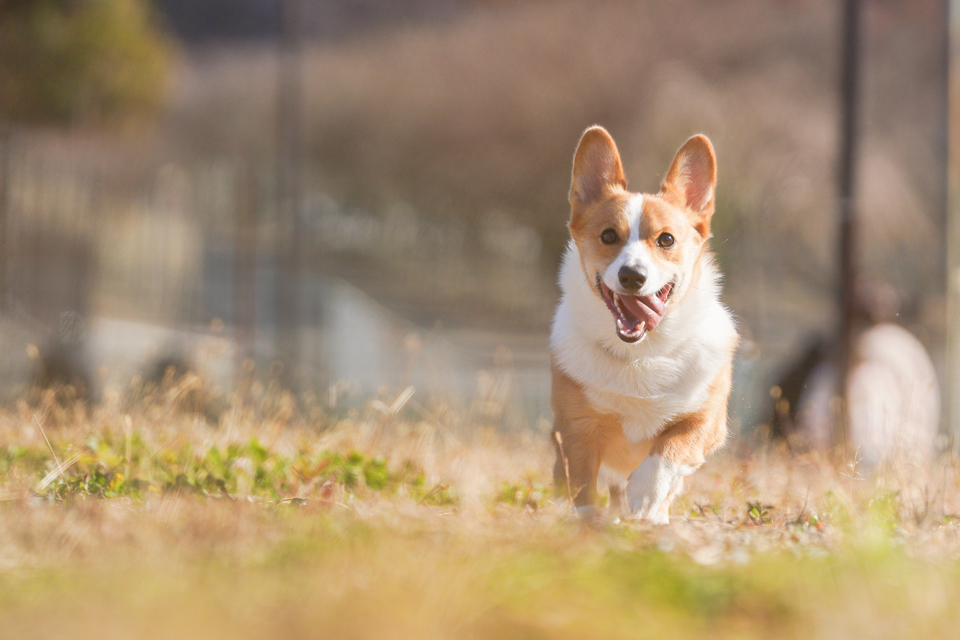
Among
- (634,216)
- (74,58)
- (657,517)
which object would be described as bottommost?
(657,517)

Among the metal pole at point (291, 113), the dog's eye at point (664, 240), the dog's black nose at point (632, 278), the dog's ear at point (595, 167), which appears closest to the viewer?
the dog's black nose at point (632, 278)

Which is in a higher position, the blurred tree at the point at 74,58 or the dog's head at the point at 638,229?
the blurred tree at the point at 74,58

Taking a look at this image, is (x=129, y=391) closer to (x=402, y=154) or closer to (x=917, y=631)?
(x=917, y=631)

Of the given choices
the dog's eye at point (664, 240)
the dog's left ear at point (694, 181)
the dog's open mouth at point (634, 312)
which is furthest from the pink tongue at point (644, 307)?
the dog's left ear at point (694, 181)

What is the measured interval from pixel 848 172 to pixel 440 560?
4313 millimetres

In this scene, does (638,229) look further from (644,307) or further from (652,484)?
(652,484)

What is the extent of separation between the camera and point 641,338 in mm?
2062

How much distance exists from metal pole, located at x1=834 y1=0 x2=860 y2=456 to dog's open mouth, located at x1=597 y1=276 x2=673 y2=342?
2.78m

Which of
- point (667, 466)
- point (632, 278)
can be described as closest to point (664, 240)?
point (632, 278)

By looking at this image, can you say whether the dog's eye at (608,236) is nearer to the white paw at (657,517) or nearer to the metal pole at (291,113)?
the white paw at (657,517)

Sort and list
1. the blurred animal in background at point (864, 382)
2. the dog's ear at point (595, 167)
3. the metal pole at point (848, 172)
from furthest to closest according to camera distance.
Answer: the metal pole at point (848, 172) → the blurred animal in background at point (864, 382) → the dog's ear at point (595, 167)

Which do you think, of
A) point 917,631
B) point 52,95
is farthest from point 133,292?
point 917,631

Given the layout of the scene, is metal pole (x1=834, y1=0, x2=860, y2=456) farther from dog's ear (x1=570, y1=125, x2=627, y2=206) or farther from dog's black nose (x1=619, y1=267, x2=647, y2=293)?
dog's black nose (x1=619, y1=267, x2=647, y2=293)

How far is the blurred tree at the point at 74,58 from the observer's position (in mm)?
8750
